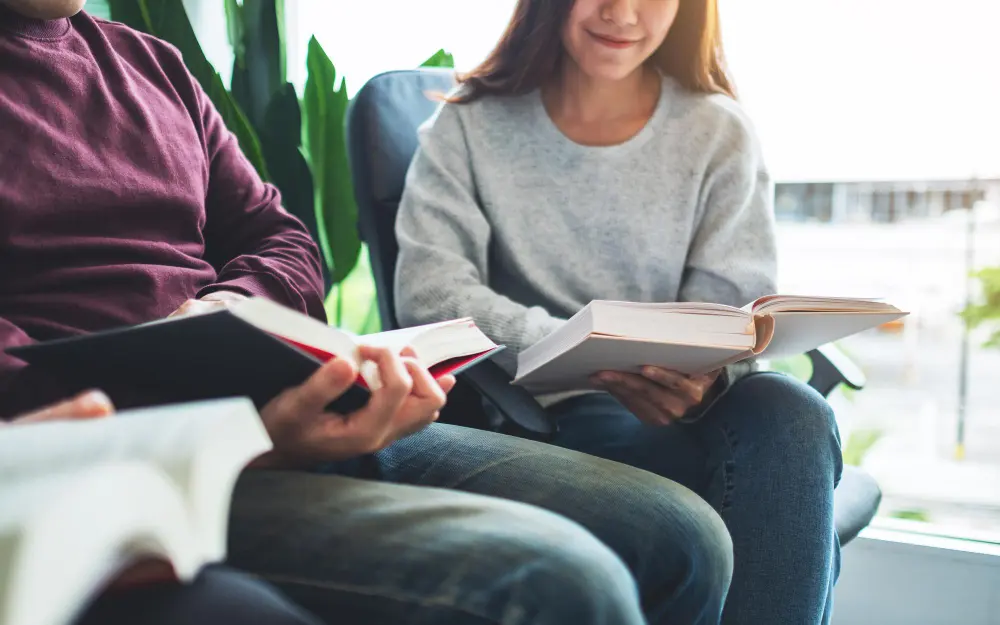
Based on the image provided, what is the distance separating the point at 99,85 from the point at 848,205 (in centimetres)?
138

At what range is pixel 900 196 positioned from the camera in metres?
1.68

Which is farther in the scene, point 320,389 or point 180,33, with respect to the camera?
point 180,33

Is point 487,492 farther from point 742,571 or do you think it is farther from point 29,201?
point 29,201

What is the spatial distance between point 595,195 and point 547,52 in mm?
240

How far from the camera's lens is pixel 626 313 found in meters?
0.83

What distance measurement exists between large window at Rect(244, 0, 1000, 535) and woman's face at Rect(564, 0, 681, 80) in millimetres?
→ 419

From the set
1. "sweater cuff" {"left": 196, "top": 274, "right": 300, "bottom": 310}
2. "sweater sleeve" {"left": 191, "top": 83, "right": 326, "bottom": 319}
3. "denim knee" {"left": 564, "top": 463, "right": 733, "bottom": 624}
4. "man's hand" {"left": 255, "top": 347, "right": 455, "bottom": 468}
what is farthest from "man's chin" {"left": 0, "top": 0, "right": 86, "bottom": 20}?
"denim knee" {"left": 564, "top": 463, "right": 733, "bottom": 624}

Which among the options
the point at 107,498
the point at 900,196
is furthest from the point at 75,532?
the point at 900,196

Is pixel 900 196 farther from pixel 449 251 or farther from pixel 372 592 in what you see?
pixel 372 592

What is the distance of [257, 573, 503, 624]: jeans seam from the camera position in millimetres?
560

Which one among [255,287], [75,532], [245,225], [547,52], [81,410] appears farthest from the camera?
[547,52]

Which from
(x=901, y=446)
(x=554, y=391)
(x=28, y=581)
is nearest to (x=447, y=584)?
(x=28, y=581)

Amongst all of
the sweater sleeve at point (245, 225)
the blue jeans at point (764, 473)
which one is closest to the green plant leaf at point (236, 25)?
the sweater sleeve at point (245, 225)

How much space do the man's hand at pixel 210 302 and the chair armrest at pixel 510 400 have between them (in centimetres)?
28
